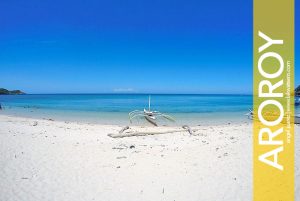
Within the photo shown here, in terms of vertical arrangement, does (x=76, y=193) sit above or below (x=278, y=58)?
below

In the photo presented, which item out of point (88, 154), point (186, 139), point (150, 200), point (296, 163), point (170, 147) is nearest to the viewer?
point (150, 200)

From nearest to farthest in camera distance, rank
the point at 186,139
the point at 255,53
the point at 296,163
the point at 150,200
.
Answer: the point at 150,200, the point at 296,163, the point at 255,53, the point at 186,139

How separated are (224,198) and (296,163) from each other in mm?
3520

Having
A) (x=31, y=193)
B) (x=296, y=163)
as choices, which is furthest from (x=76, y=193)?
(x=296, y=163)

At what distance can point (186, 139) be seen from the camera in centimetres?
1235

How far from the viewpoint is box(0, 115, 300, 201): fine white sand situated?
19.3 ft

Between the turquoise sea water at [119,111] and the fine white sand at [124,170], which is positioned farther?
the turquoise sea water at [119,111]

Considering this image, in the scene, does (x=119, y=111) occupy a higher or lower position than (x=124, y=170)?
higher

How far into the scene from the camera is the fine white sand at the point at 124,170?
588 centimetres

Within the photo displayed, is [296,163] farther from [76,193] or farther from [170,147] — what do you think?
[76,193]

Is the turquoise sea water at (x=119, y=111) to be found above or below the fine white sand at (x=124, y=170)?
above

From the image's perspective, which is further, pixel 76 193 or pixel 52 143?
pixel 52 143

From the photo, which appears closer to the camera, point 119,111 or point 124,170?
point 124,170

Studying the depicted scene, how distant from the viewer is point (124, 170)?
7.42 meters
